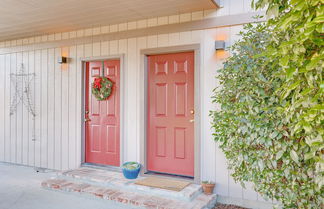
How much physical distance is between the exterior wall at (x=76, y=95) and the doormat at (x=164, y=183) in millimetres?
359

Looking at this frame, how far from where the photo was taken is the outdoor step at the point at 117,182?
10.5 feet

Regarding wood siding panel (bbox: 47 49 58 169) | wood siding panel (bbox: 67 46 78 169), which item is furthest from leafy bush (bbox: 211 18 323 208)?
wood siding panel (bbox: 47 49 58 169)

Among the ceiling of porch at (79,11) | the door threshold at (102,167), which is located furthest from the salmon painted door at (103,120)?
the ceiling of porch at (79,11)

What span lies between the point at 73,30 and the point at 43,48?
0.79 m

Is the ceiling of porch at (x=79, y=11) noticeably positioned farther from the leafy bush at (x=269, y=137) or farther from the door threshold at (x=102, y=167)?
the door threshold at (x=102, y=167)

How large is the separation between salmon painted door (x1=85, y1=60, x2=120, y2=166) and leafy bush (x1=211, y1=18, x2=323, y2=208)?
2176 mm

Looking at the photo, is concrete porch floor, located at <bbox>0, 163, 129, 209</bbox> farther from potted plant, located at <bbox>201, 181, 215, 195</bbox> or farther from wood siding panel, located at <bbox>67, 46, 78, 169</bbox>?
potted plant, located at <bbox>201, 181, 215, 195</bbox>

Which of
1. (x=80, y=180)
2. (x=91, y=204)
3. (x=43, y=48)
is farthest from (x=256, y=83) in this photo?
(x=43, y=48)

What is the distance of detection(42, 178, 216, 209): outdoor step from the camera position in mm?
3020

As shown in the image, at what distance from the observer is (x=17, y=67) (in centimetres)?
519

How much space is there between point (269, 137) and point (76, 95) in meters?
3.56

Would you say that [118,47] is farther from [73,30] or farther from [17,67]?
[17,67]

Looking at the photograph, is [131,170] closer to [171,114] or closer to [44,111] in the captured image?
[171,114]

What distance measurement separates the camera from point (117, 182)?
359 cm
